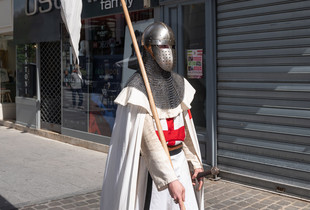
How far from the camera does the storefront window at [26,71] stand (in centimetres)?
1124

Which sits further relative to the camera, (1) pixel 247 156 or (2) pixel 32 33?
(2) pixel 32 33

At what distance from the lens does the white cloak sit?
279cm

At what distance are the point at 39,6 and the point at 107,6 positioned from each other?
2810 mm

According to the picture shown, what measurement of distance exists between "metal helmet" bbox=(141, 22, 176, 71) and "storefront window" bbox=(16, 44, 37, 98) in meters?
8.89

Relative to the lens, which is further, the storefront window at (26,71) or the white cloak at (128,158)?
the storefront window at (26,71)

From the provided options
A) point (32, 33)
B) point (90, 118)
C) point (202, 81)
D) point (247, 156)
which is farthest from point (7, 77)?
point (247, 156)

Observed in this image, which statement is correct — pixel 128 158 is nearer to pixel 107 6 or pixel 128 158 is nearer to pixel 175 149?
pixel 175 149

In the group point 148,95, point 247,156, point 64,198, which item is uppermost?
point 148,95

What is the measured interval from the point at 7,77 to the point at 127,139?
39.6ft

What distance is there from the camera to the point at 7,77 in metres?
13.7

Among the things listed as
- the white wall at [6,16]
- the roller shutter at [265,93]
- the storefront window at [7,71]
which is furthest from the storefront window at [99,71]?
the storefront window at [7,71]

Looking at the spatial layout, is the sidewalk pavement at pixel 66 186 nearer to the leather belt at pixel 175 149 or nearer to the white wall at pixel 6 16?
the leather belt at pixel 175 149

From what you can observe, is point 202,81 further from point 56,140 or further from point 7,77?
point 7,77

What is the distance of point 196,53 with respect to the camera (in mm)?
6727
